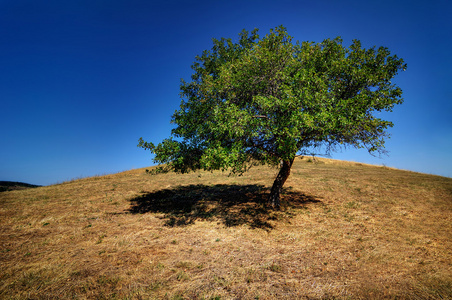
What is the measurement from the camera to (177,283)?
7164mm

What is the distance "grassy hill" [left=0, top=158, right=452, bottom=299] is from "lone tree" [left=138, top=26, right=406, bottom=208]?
13.5 ft

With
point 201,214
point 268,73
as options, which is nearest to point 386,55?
point 268,73

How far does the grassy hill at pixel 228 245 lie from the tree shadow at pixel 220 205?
13 cm

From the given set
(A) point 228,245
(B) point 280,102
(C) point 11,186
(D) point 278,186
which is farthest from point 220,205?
(C) point 11,186

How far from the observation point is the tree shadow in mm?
13674

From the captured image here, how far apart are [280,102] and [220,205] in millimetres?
9262

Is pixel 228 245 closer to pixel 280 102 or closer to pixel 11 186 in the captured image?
pixel 280 102

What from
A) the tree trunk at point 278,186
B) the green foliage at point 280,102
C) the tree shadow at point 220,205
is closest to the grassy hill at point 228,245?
the tree shadow at point 220,205

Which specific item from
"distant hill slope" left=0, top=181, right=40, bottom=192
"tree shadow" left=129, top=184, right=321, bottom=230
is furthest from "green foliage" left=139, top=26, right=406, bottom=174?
"distant hill slope" left=0, top=181, right=40, bottom=192

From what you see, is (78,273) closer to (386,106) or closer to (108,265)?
(108,265)

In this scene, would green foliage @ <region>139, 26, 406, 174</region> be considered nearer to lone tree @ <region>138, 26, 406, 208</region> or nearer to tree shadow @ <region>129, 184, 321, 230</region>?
lone tree @ <region>138, 26, 406, 208</region>

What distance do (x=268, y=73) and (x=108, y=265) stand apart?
42.4 feet

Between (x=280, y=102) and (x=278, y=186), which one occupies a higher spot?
(x=280, y=102)

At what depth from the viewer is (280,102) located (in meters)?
11.1
